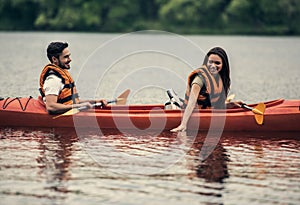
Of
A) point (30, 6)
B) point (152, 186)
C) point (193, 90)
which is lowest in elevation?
point (152, 186)

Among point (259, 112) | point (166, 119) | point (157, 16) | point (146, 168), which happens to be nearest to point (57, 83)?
point (166, 119)

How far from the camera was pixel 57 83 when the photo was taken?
11805mm

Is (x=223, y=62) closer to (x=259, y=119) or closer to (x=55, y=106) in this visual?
(x=259, y=119)

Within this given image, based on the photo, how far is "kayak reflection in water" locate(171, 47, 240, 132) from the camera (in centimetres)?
1173

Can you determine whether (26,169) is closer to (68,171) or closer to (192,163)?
(68,171)

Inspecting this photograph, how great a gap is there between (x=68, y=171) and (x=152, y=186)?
1.22 m

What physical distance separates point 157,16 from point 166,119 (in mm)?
57922

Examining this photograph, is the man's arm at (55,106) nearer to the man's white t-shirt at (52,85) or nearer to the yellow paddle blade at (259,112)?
the man's white t-shirt at (52,85)

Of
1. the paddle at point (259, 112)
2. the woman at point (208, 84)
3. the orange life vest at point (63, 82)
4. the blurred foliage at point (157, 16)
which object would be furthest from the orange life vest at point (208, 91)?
the blurred foliage at point (157, 16)

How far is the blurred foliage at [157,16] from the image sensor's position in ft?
208

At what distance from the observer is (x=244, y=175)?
9.22 m

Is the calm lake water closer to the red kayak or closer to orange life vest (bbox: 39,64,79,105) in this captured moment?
the red kayak

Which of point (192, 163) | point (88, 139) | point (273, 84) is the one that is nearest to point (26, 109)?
point (88, 139)

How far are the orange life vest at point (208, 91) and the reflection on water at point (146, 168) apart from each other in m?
0.55
